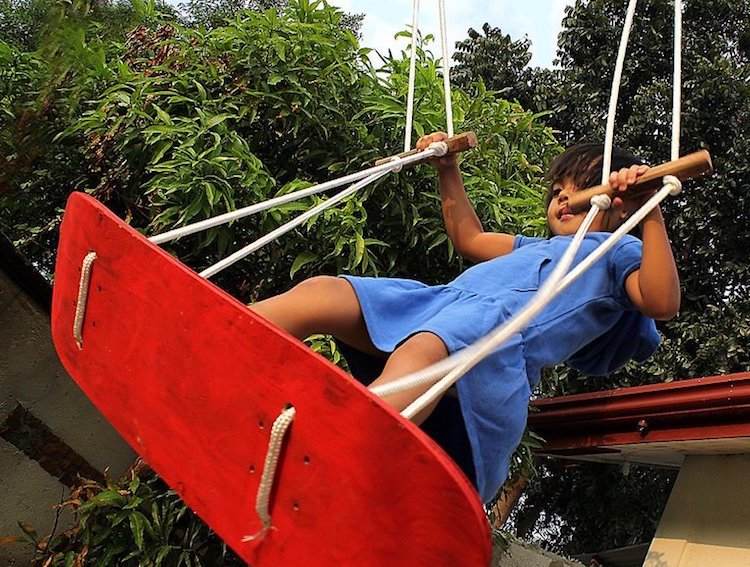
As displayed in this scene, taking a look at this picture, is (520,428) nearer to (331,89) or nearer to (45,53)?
(331,89)

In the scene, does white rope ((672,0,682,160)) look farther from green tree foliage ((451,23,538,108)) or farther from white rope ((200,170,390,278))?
green tree foliage ((451,23,538,108))

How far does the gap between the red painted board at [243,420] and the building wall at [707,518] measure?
1.57 meters

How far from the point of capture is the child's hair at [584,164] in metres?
1.48

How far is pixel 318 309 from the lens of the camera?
3.86 feet

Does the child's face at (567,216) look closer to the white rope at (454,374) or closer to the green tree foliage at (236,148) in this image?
the white rope at (454,374)

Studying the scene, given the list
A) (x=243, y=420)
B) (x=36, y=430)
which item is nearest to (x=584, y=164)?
(x=243, y=420)

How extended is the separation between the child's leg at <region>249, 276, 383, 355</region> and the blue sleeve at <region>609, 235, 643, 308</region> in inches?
14.9

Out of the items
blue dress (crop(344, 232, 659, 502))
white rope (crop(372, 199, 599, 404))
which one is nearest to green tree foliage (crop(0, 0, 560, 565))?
blue dress (crop(344, 232, 659, 502))

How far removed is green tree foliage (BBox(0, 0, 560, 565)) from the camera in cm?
219

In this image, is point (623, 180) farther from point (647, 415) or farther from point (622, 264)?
point (647, 415)

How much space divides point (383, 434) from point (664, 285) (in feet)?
1.90

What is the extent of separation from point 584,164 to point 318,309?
22.4 inches

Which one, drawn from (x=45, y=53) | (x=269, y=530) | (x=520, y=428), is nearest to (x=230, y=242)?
(x=45, y=53)

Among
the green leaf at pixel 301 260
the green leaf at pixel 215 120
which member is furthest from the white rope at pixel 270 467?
the green leaf at pixel 215 120
